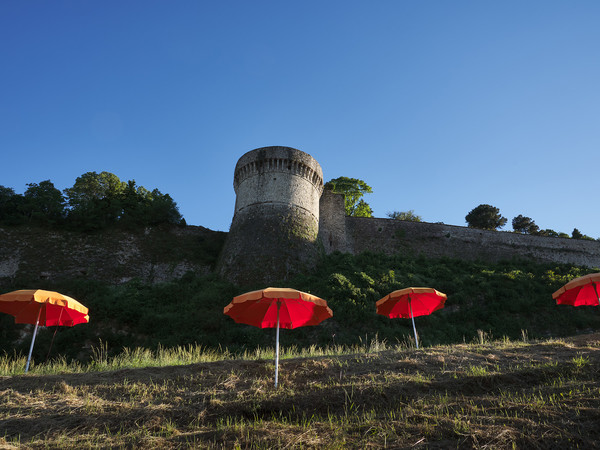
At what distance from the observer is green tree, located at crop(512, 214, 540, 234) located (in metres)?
48.1

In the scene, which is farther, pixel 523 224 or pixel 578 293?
pixel 523 224

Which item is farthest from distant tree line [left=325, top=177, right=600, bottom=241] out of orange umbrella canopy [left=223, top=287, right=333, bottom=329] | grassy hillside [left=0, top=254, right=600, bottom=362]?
orange umbrella canopy [left=223, top=287, right=333, bottom=329]

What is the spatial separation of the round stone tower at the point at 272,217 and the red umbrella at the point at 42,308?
834cm

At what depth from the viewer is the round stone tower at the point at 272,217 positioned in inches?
723

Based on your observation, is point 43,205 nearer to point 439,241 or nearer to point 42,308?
point 42,308

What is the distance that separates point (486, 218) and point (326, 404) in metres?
44.7

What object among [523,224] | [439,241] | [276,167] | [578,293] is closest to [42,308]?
[276,167]

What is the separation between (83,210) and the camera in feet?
69.4

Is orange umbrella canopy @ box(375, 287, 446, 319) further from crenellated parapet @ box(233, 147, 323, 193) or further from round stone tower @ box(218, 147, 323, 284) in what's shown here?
crenellated parapet @ box(233, 147, 323, 193)

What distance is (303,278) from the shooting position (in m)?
17.4

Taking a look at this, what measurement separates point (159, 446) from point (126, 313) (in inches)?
460

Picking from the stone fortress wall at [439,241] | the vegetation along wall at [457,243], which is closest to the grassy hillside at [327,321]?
the stone fortress wall at [439,241]

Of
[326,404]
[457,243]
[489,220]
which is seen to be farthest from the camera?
[489,220]

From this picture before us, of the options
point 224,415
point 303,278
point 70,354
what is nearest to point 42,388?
point 224,415
